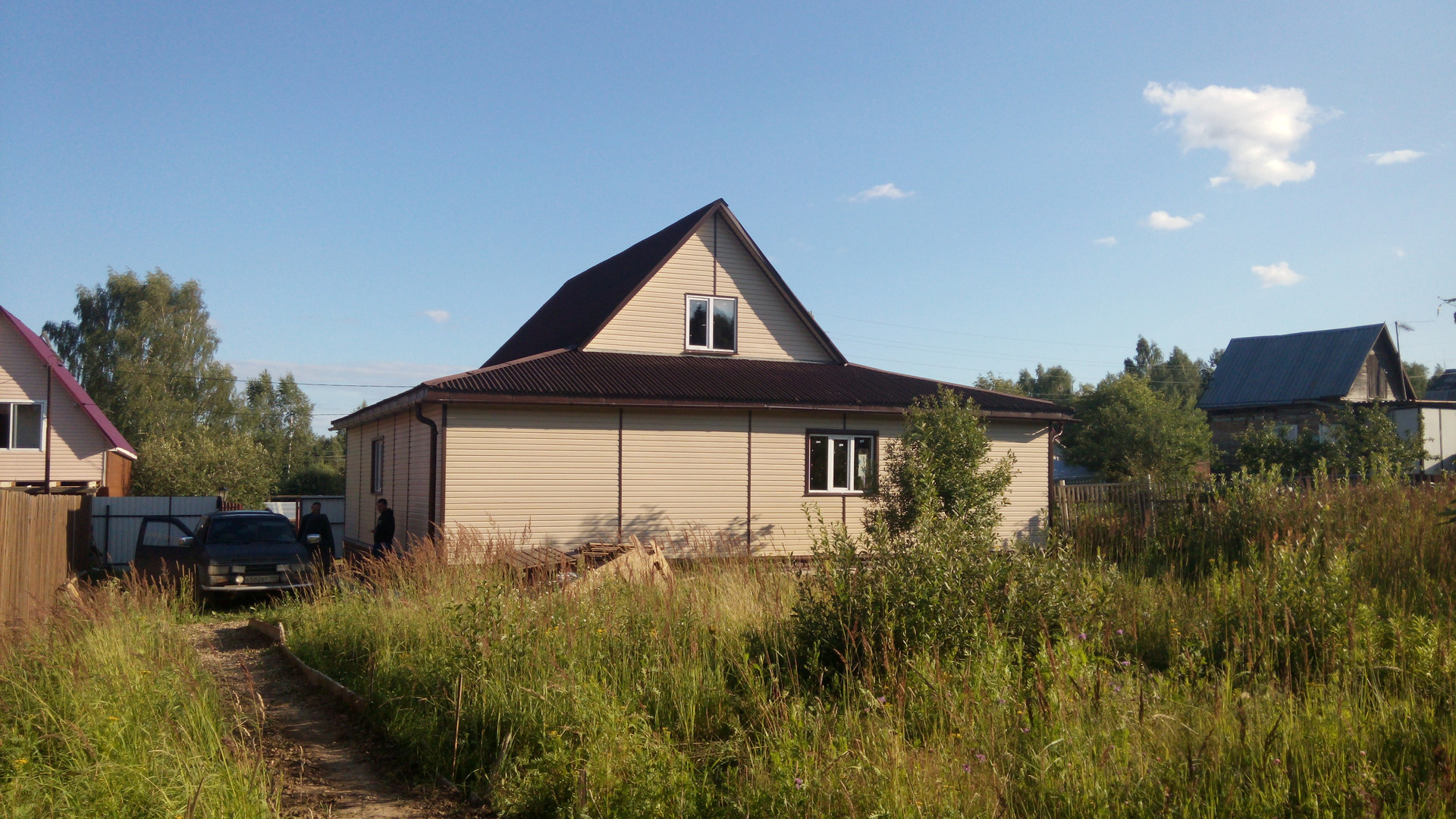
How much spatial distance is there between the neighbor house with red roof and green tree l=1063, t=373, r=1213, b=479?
126ft

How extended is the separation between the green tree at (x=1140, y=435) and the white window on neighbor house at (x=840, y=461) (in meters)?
27.2

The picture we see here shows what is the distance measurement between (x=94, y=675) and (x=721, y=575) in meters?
4.86

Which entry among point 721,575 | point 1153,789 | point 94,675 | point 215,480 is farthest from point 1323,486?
point 215,480

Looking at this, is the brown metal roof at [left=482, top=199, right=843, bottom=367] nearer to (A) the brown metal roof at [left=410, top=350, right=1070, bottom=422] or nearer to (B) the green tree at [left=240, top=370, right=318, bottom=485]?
(A) the brown metal roof at [left=410, top=350, right=1070, bottom=422]

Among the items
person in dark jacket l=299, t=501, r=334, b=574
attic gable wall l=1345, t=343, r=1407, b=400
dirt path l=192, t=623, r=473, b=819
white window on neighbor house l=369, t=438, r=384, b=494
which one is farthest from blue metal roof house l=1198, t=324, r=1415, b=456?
dirt path l=192, t=623, r=473, b=819

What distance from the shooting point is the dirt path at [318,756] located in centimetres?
550

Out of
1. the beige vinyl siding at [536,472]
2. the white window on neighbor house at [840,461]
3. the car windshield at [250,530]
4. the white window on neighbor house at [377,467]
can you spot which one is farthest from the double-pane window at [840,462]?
→ the car windshield at [250,530]

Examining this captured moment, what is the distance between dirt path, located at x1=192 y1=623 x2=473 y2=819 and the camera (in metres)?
5.50

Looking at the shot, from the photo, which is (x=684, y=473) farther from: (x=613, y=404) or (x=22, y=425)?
(x=22, y=425)

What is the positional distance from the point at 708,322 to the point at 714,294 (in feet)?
2.15

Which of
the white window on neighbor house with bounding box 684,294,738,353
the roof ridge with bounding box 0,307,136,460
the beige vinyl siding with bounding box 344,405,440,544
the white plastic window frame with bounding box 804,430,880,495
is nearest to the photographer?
the beige vinyl siding with bounding box 344,405,440,544

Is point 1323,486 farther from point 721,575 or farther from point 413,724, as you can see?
point 413,724

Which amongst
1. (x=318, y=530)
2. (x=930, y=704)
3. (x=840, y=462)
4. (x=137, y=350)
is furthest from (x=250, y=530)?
(x=137, y=350)

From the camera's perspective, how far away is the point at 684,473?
17.9m
